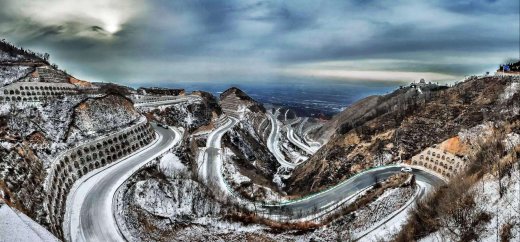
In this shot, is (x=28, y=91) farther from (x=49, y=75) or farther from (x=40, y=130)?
(x=49, y=75)

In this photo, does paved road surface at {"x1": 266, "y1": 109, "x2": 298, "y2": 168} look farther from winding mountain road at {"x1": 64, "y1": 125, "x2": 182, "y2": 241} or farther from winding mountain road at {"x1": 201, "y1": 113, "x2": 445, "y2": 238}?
winding mountain road at {"x1": 64, "y1": 125, "x2": 182, "y2": 241}

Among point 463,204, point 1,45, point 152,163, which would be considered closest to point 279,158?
point 152,163

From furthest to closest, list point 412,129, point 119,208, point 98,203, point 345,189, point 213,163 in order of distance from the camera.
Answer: point 412,129, point 213,163, point 345,189, point 98,203, point 119,208

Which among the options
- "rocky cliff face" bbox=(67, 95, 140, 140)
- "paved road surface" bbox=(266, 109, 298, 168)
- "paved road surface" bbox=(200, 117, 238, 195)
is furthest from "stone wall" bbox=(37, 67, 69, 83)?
"paved road surface" bbox=(266, 109, 298, 168)

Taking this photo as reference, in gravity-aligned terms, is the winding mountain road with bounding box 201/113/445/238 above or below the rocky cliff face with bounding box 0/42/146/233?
below

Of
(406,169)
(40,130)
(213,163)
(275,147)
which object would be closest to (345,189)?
A: (406,169)

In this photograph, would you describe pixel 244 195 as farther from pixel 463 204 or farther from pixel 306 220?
pixel 463 204

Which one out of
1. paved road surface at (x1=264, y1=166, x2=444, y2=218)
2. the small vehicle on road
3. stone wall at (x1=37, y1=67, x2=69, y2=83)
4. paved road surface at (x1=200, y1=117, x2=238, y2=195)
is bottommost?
paved road surface at (x1=264, y1=166, x2=444, y2=218)
